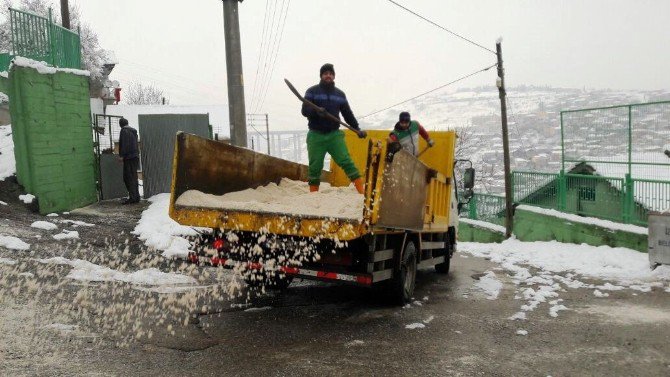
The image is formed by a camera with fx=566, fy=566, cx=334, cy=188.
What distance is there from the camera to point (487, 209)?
829 inches

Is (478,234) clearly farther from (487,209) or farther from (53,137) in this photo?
(53,137)

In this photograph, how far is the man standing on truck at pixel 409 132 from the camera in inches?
310

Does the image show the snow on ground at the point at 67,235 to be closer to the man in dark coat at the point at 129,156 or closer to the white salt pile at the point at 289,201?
the white salt pile at the point at 289,201

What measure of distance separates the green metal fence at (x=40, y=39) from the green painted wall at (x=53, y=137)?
0.46 meters

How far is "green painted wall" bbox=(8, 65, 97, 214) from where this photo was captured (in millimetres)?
10055

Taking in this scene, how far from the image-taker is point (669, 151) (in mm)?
10922

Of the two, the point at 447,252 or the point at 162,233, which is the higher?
the point at 162,233

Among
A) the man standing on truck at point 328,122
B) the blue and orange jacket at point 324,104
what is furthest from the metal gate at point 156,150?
the blue and orange jacket at point 324,104

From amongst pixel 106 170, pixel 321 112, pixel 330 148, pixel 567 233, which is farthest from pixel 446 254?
pixel 106 170

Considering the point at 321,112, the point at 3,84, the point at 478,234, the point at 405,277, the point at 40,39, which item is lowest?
the point at 478,234

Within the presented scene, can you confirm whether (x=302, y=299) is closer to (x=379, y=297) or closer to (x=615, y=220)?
(x=379, y=297)

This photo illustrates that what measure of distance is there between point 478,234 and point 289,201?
15.1 meters

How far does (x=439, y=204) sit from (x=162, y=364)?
4.53 metres

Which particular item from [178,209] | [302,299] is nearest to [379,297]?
[302,299]
